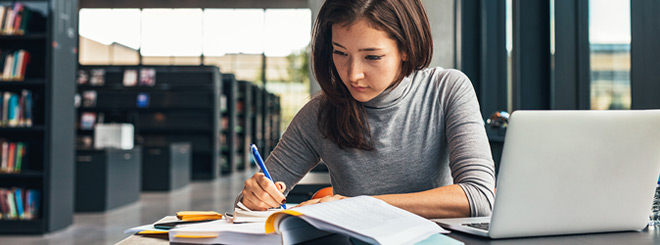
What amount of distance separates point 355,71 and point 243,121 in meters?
10.1

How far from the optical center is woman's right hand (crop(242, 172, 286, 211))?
3.81ft

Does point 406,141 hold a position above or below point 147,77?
below

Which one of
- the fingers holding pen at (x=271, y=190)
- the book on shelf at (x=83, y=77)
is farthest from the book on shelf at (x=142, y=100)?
the fingers holding pen at (x=271, y=190)

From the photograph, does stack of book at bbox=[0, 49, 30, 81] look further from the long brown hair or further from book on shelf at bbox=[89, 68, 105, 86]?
book on shelf at bbox=[89, 68, 105, 86]

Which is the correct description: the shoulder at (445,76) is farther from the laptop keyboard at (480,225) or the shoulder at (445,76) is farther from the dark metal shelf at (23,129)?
the dark metal shelf at (23,129)

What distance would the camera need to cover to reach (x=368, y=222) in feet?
2.60

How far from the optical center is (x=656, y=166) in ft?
3.01

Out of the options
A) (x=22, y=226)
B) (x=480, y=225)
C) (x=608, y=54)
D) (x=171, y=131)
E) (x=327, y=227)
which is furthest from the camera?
(x=171, y=131)

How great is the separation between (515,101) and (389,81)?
5.98ft

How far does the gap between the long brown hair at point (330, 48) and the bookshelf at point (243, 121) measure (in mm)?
9803

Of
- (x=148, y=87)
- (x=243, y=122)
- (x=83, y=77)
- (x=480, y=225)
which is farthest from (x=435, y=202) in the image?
(x=243, y=122)

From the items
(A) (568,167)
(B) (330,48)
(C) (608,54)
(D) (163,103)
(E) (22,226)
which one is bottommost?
(E) (22,226)

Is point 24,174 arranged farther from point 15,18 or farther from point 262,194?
point 262,194

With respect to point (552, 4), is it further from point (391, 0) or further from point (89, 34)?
point (89, 34)
